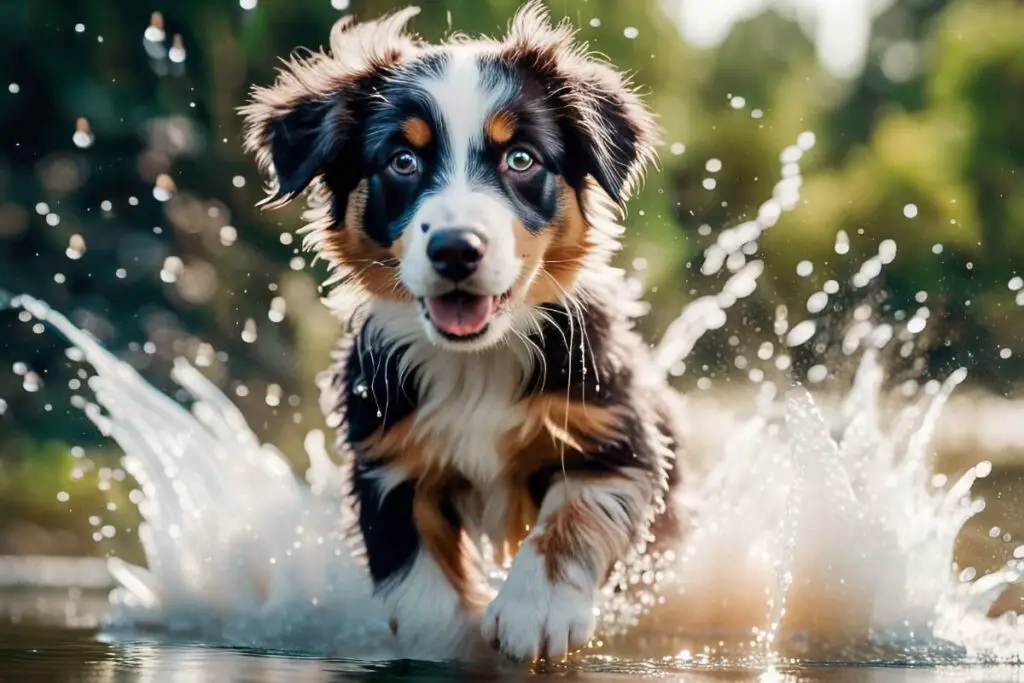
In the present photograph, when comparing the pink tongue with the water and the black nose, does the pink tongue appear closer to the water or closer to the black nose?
the black nose

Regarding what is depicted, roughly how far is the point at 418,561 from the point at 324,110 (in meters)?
1.25

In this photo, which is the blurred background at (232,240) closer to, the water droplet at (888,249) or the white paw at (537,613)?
the water droplet at (888,249)

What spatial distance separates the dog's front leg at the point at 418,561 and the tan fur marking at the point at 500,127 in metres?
0.90

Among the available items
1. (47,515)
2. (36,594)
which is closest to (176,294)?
(47,515)

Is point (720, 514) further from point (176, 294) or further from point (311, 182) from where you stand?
point (176, 294)

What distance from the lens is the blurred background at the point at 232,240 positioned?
11.5 m

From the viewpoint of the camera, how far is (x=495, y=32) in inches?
190

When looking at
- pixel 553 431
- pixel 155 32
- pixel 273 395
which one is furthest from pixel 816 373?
pixel 155 32

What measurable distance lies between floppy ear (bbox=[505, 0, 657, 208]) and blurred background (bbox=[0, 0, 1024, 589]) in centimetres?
464

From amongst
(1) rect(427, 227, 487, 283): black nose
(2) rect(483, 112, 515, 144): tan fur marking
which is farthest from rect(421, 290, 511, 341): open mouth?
(2) rect(483, 112, 515, 144): tan fur marking

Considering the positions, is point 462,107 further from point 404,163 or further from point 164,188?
point 164,188

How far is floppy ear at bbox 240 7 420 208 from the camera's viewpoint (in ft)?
14.6

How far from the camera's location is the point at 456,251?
12.4ft

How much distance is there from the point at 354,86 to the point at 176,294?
838 centimetres
